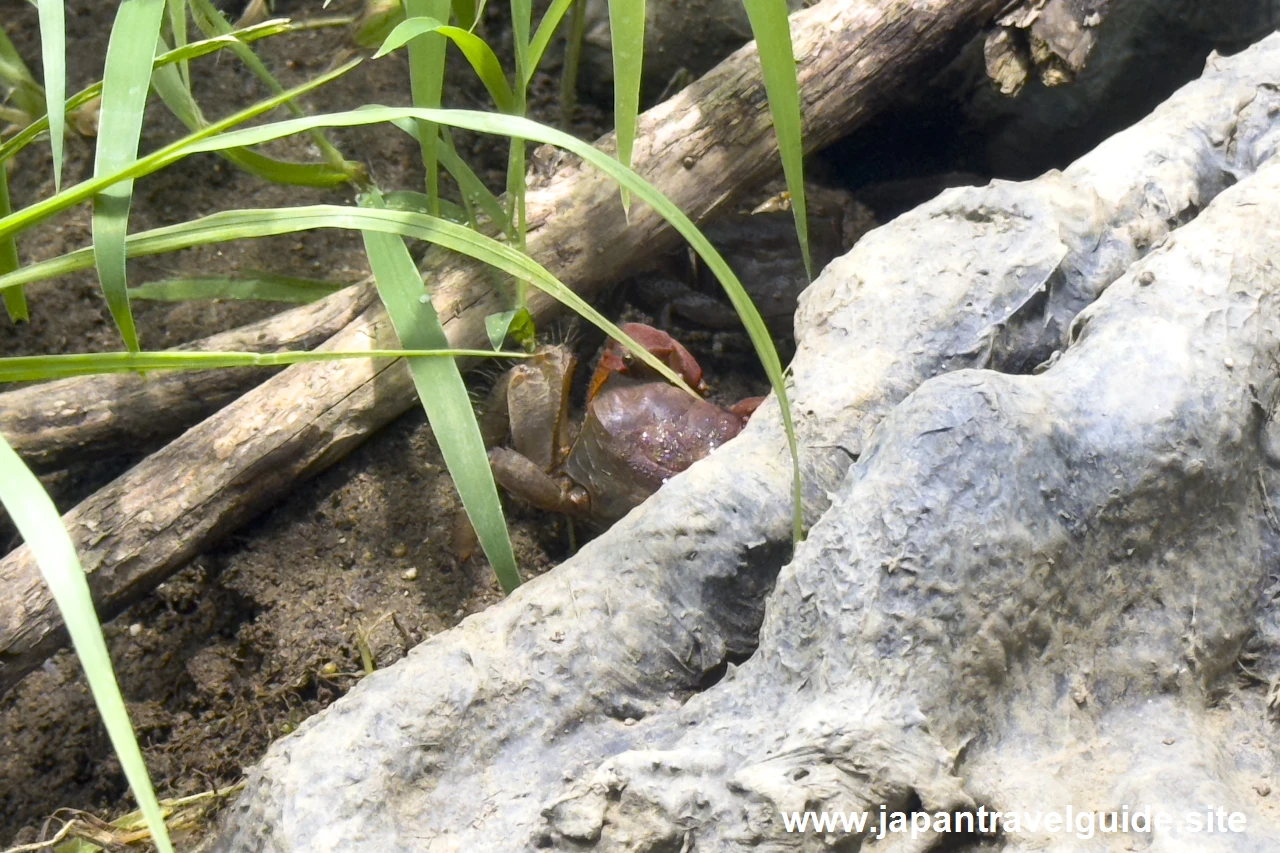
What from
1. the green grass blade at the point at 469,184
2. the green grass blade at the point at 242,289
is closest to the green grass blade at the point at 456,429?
the green grass blade at the point at 469,184

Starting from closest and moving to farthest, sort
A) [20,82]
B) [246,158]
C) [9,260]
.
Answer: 1. [9,260]
2. [246,158]
3. [20,82]

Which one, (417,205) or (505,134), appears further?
(417,205)

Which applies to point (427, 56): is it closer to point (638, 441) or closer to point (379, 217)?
point (379, 217)

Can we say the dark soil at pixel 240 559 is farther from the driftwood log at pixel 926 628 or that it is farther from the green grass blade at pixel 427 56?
the green grass blade at pixel 427 56

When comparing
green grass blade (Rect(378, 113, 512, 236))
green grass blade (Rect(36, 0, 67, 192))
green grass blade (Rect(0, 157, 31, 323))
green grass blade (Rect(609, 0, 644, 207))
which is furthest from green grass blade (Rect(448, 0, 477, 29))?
green grass blade (Rect(0, 157, 31, 323))

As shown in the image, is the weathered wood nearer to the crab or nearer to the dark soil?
the dark soil

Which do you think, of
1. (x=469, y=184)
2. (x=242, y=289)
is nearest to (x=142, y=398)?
(x=242, y=289)

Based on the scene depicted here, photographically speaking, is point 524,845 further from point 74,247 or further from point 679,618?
point 74,247

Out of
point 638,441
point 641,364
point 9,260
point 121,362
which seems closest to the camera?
point 121,362
